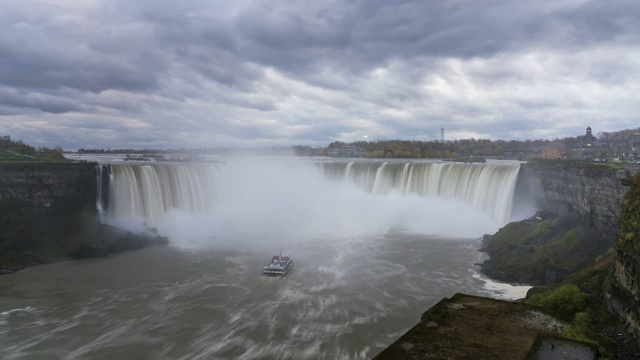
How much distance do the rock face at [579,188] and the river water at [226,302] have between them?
6778mm

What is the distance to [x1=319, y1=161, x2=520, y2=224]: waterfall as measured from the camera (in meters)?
35.1

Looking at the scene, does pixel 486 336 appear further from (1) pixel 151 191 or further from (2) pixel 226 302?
(1) pixel 151 191

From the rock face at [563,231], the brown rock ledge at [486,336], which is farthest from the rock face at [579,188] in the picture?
the brown rock ledge at [486,336]

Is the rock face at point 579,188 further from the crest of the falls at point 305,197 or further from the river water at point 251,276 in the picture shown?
the river water at point 251,276

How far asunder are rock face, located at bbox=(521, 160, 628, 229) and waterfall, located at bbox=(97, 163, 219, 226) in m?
29.6

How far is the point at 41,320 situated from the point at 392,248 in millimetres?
20789

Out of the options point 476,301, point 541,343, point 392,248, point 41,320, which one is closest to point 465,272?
point 392,248

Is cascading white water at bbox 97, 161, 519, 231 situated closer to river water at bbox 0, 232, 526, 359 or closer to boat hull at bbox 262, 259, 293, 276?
river water at bbox 0, 232, 526, 359

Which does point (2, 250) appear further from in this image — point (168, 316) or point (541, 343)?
point (541, 343)

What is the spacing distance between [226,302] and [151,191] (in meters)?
20.2

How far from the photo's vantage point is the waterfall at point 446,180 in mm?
35125

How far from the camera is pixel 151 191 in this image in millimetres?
35875

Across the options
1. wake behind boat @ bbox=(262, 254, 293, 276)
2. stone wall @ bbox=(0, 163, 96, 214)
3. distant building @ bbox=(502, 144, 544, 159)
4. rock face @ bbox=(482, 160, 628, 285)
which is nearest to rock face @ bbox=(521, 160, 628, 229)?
rock face @ bbox=(482, 160, 628, 285)

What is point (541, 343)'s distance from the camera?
7.28 meters
